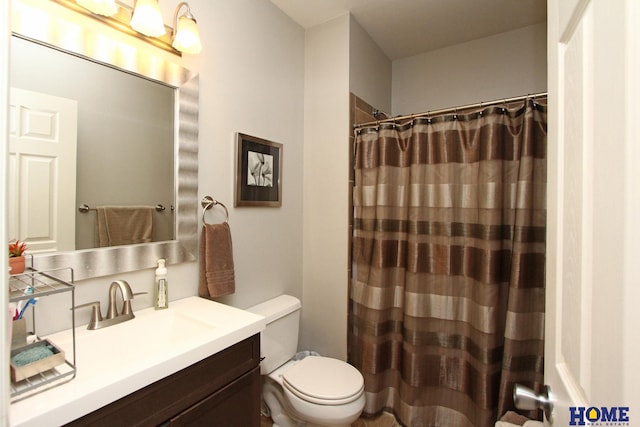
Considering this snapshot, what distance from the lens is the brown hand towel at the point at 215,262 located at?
1412 millimetres

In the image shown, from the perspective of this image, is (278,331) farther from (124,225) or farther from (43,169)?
(43,169)

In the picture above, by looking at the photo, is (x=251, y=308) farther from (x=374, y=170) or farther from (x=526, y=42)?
(x=526, y=42)

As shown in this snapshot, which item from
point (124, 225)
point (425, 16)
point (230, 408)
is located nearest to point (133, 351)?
point (230, 408)

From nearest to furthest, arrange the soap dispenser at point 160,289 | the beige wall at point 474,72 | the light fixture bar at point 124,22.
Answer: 1. the light fixture bar at point 124,22
2. the soap dispenser at point 160,289
3. the beige wall at point 474,72

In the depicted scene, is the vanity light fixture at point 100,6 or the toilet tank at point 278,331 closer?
the vanity light fixture at point 100,6

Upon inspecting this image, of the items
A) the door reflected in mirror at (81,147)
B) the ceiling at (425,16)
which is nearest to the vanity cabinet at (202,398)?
the door reflected in mirror at (81,147)

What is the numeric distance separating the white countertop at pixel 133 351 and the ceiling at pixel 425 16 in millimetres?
1889

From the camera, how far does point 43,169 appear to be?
3.26ft

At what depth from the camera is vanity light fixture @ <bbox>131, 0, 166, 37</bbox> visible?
1.11 meters

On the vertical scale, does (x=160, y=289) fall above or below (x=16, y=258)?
below

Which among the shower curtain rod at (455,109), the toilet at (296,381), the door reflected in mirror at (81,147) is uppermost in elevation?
the shower curtain rod at (455,109)

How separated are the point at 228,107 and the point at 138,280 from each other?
960 millimetres

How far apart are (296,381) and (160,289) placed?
2.75ft

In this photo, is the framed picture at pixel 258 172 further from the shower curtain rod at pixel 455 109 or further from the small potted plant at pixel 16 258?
the small potted plant at pixel 16 258
